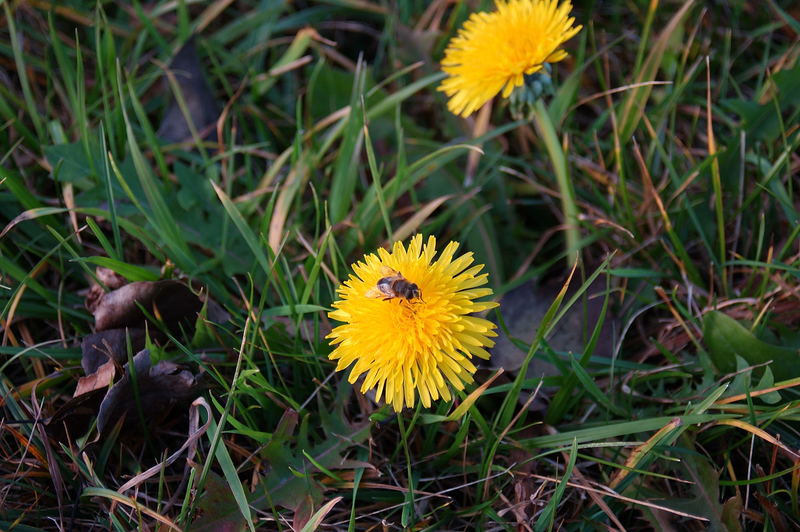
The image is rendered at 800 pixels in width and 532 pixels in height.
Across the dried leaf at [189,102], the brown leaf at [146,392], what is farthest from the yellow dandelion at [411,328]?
the dried leaf at [189,102]

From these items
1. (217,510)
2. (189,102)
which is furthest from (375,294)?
(189,102)

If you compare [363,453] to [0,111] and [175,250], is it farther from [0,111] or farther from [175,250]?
[0,111]

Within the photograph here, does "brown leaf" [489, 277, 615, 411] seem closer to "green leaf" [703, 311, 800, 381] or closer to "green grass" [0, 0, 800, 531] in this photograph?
"green grass" [0, 0, 800, 531]

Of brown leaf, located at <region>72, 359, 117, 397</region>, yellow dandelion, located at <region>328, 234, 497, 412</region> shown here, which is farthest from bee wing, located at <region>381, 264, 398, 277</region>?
brown leaf, located at <region>72, 359, 117, 397</region>

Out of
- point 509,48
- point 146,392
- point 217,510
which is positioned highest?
Result: point 509,48

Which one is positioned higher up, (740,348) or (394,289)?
(394,289)

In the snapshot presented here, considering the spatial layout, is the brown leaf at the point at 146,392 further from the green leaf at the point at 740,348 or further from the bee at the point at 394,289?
the green leaf at the point at 740,348

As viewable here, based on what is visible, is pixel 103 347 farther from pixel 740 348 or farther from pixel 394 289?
pixel 740 348

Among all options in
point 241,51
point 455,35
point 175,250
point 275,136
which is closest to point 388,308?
point 175,250
